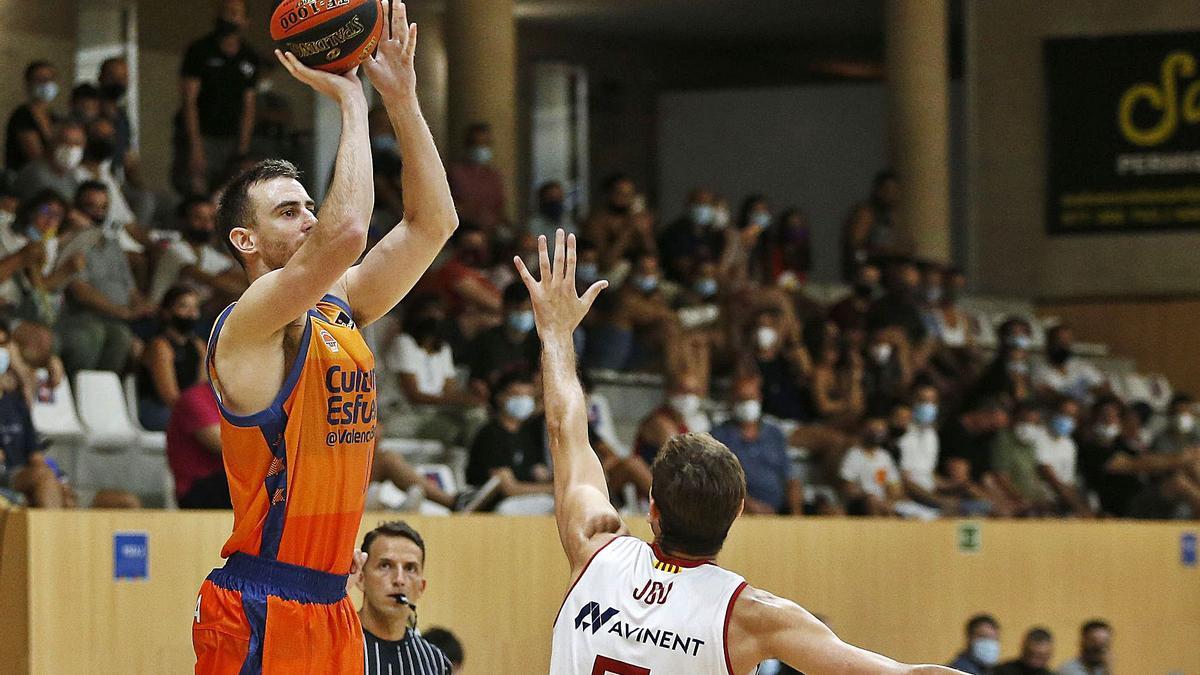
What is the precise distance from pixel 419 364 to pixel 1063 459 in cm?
565

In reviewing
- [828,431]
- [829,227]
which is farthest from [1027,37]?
[828,431]

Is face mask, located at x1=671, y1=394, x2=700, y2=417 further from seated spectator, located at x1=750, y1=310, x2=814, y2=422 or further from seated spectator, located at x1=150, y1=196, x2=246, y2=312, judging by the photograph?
seated spectator, located at x1=150, y1=196, x2=246, y2=312

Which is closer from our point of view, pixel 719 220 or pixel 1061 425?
pixel 1061 425

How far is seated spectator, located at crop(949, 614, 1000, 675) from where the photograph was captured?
34.1 feet

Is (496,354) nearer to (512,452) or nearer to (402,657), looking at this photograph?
(512,452)

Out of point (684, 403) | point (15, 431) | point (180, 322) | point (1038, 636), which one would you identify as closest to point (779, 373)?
point (684, 403)

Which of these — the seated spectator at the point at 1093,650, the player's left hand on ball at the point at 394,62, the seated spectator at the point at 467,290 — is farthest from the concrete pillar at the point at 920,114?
the player's left hand on ball at the point at 394,62

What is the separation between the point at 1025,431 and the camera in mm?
13938

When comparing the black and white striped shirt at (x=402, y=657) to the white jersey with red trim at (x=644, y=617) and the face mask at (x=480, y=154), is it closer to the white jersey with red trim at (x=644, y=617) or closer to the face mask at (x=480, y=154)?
the white jersey with red trim at (x=644, y=617)

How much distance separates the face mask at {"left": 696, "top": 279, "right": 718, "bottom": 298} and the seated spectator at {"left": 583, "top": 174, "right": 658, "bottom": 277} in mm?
441

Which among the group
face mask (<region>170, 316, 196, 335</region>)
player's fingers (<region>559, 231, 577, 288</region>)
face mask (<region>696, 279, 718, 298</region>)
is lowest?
player's fingers (<region>559, 231, 577, 288</region>)

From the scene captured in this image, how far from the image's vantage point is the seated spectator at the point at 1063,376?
15.4 metres

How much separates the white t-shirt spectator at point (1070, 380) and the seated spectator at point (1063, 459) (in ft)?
2.20

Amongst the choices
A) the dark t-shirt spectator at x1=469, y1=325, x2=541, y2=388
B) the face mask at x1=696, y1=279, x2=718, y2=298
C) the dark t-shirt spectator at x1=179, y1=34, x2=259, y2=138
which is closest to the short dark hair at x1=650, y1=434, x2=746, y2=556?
the dark t-shirt spectator at x1=469, y1=325, x2=541, y2=388
